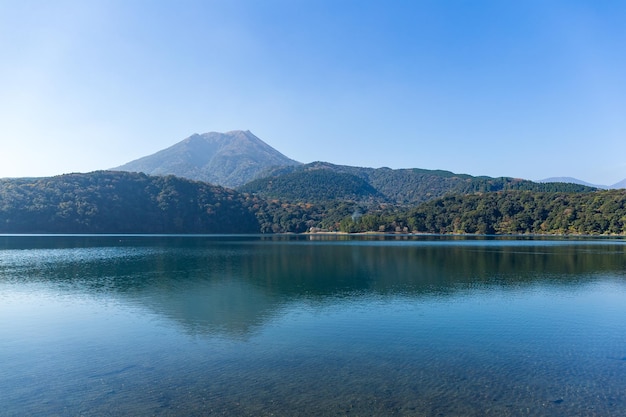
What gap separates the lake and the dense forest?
107 meters

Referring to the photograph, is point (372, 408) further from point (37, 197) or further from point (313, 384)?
point (37, 197)

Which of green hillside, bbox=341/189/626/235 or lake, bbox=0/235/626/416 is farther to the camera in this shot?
green hillside, bbox=341/189/626/235

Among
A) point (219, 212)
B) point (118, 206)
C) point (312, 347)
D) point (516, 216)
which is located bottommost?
point (312, 347)

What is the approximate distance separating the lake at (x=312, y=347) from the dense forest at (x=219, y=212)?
107m

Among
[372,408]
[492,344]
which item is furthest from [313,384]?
[492,344]

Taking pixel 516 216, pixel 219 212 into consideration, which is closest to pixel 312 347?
pixel 516 216

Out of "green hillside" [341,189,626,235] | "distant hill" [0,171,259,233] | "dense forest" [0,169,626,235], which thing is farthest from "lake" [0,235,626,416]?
"green hillside" [341,189,626,235]

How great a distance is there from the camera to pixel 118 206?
14950 centimetres

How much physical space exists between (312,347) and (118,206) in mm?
147179

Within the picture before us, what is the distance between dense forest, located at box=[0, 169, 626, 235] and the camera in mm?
128625

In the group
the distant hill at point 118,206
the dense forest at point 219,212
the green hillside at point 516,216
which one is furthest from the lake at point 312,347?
the green hillside at point 516,216

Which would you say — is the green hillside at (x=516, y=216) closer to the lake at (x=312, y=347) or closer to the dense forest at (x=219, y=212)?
the dense forest at (x=219, y=212)

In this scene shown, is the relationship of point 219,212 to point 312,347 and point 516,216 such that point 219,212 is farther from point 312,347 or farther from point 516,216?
point 312,347

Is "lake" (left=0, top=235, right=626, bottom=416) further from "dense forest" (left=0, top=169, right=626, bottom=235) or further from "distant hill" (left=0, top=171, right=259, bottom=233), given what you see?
"dense forest" (left=0, top=169, right=626, bottom=235)
